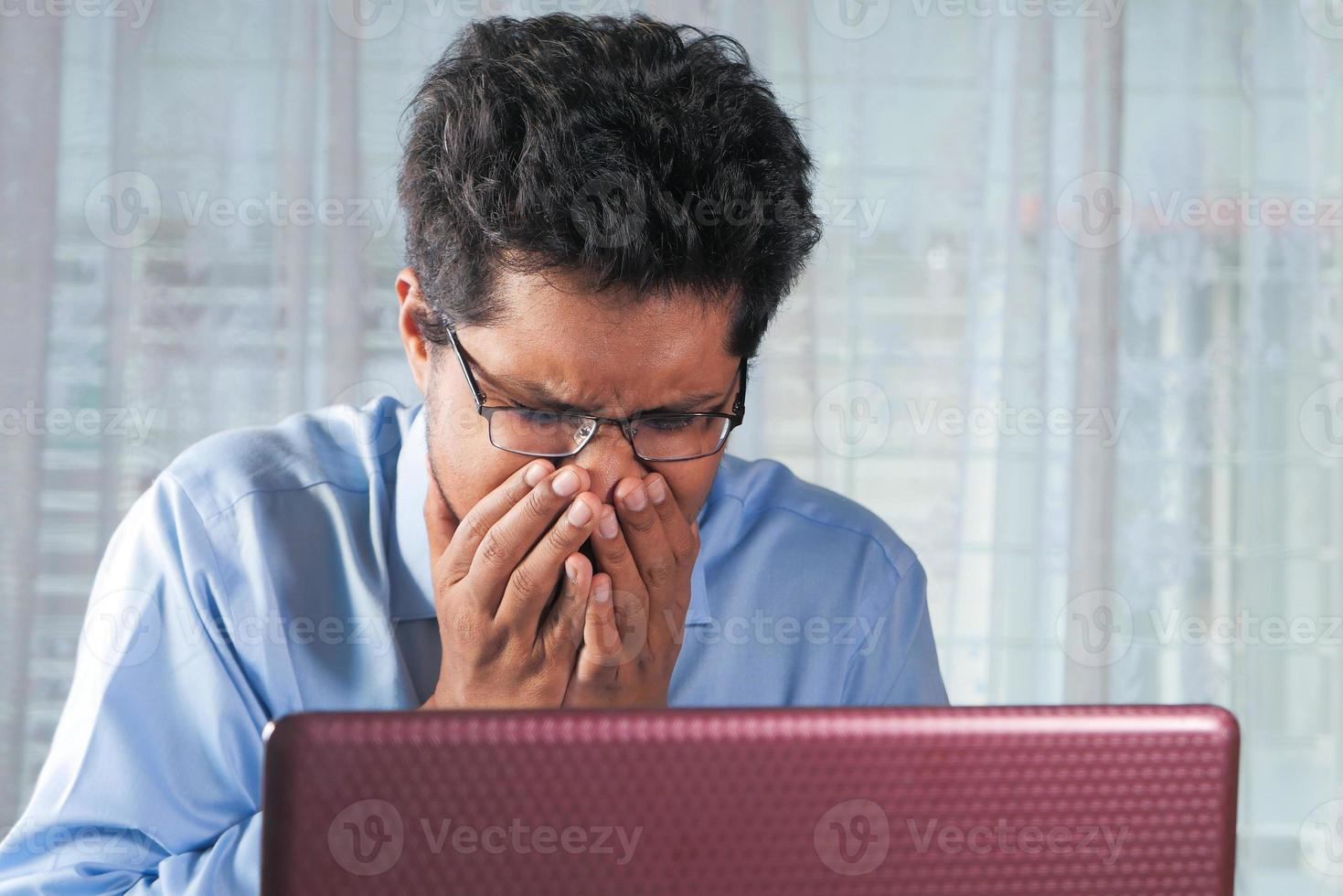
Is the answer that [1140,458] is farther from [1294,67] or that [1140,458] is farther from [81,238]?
[81,238]

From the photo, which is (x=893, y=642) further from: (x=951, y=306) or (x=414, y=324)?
(x=951, y=306)

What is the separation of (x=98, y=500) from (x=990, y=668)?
1.64 metres

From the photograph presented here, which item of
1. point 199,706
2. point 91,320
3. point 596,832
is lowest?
point 199,706

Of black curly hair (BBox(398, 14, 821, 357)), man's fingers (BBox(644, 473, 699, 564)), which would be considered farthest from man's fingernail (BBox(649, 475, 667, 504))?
black curly hair (BBox(398, 14, 821, 357))

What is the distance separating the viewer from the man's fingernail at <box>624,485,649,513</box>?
98 cm

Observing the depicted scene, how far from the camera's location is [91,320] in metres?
2.01

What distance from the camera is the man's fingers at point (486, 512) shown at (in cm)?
97

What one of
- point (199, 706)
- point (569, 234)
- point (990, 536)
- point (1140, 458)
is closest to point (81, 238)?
point (199, 706)

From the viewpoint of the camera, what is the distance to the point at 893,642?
49.4 inches

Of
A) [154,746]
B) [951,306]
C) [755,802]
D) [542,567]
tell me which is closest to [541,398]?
[542,567]

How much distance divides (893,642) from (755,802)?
96cm

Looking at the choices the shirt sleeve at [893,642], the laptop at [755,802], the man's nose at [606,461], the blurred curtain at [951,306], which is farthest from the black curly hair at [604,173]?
the blurred curtain at [951,306]

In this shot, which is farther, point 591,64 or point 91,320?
point 91,320

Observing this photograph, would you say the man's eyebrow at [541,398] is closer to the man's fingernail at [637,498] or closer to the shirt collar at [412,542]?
the man's fingernail at [637,498]
